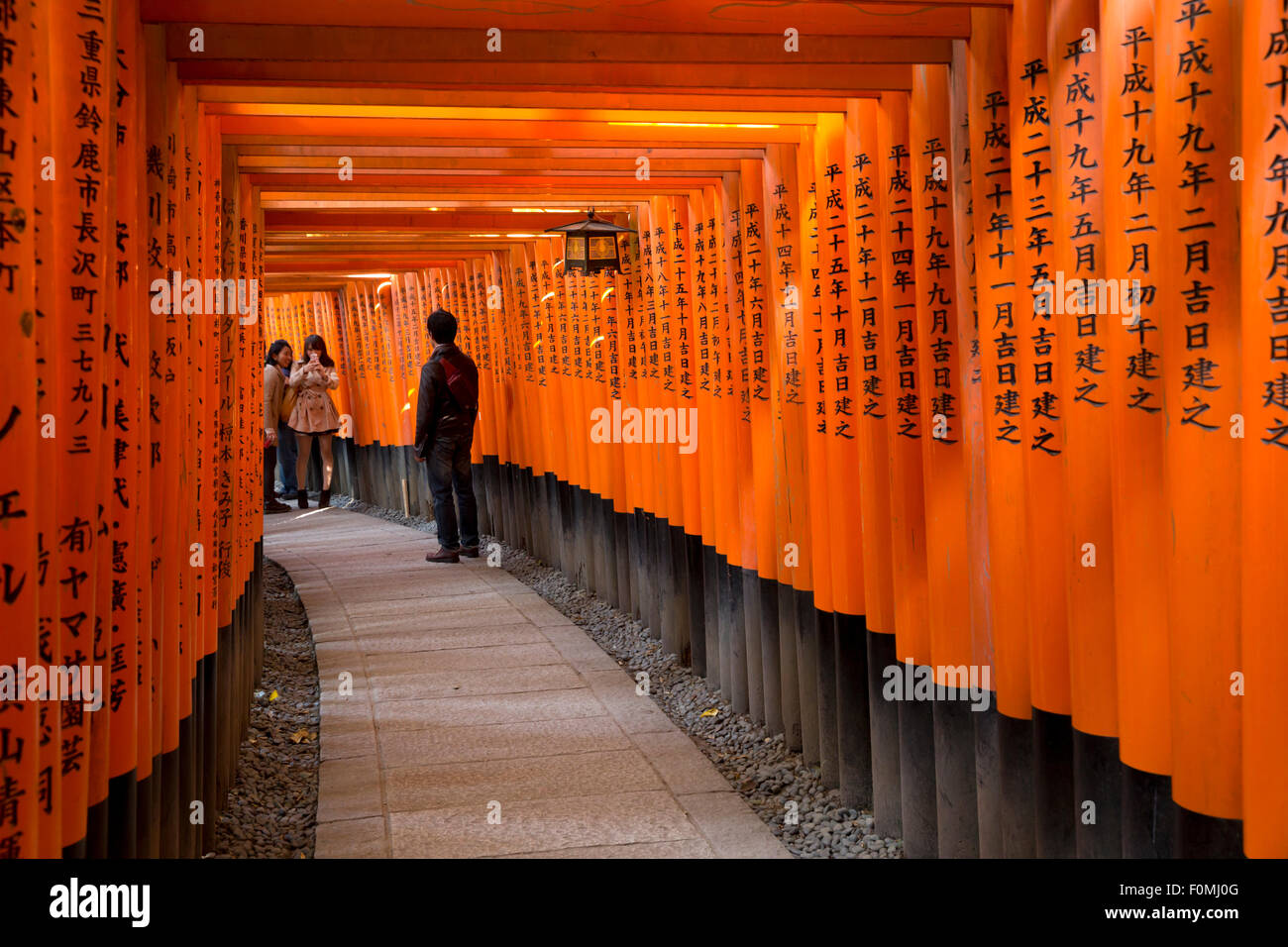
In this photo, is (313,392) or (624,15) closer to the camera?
(624,15)

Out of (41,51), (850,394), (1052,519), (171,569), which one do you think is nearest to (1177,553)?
(1052,519)

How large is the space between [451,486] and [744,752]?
598 cm

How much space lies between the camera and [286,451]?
17969 mm

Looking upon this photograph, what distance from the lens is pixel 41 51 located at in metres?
2.56

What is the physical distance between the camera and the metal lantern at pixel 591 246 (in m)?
7.95

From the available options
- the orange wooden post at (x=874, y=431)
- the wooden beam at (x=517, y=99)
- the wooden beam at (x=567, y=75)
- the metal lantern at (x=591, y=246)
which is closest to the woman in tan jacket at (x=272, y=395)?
the metal lantern at (x=591, y=246)

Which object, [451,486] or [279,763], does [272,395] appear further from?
[279,763]

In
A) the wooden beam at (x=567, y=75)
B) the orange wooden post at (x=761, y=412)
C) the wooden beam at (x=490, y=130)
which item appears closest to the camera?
the wooden beam at (x=567, y=75)

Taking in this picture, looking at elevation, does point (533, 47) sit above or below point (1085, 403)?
above

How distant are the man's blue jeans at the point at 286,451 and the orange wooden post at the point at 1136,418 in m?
15.4

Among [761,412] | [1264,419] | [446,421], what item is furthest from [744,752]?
[446,421]

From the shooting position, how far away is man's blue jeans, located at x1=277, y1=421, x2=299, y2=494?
17672mm

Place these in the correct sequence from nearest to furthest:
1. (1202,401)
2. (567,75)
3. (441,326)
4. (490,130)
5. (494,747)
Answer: (1202,401) → (567,75) → (490,130) → (494,747) → (441,326)

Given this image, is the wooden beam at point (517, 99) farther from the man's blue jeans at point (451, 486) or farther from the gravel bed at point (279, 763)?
the man's blue jeans at point (451, 486)
